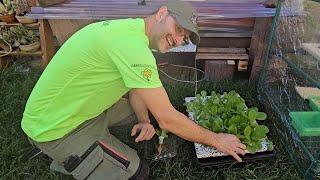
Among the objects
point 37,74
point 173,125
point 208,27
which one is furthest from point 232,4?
point 37,74

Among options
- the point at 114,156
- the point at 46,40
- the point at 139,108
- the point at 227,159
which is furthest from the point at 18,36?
the point at 227,159

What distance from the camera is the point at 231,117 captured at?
7.82ft

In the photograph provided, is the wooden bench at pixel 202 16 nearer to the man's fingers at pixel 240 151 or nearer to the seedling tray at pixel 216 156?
the seedling tray at pixel 216 156

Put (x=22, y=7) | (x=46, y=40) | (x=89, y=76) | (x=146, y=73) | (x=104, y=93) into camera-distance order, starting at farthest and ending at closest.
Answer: (x=22, y=7)
(x=46, y=40)
(x=104, y=93)
(x=89, y=76)
(x=146, y=73)

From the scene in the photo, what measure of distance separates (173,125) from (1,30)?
2317mm

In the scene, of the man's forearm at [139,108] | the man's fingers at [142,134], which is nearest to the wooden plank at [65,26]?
the man's forearm at [139,108]

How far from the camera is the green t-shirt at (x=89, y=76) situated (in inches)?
67.0

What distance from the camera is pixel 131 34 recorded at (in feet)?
5.70

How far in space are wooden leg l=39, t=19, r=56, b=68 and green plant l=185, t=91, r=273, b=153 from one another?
136cm

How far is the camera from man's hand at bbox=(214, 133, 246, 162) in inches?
80.9

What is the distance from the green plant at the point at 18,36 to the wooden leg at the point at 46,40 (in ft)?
0.91

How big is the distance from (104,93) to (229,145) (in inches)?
30.1

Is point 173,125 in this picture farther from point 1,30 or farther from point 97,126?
point 1,30

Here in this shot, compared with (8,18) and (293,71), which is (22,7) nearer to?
(8,18)
